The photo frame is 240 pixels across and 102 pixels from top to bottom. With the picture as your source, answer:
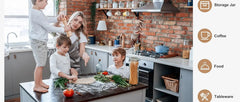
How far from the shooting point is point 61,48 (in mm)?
2287

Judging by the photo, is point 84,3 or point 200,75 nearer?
point 200,75

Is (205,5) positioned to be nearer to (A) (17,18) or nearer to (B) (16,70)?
(B) (16,70)

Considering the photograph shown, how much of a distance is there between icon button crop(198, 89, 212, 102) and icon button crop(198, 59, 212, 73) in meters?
0.11

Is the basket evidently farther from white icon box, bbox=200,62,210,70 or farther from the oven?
white icon box, bbox=200,62,210,70

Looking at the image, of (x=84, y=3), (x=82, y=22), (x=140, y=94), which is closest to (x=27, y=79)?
(x=84, y=3)

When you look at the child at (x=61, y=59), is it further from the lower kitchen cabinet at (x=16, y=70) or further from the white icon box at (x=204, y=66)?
the lower kitchen cabinet at (x=16, y=70)

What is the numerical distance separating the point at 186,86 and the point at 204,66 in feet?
5.97

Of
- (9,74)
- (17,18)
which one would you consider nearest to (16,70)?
(9,74)

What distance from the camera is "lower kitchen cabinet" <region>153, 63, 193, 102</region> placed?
296cm

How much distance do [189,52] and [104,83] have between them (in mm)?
1739

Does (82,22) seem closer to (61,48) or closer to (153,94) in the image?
(61,48)

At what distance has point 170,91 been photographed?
10.8 feet

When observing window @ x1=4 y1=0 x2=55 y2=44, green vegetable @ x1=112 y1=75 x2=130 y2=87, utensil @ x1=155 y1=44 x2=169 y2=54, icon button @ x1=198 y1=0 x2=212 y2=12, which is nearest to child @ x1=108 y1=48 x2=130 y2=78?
green vegetable @ x1=112 y1=75 x2=130 y2=87

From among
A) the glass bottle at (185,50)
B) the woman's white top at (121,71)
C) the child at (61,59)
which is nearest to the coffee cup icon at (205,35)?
the child at (61,59)
